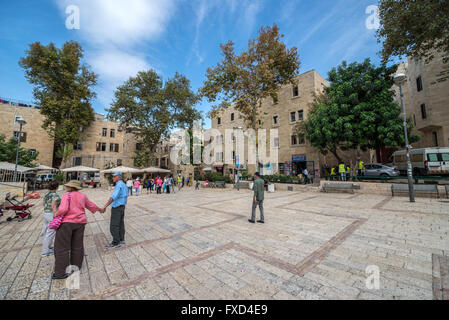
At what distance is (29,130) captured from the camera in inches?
1064

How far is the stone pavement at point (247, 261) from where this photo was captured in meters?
2.61

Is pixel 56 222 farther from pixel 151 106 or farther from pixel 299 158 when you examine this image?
pixel 151 106

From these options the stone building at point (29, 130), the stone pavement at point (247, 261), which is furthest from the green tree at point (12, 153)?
the stone pavement at point (247, 261)

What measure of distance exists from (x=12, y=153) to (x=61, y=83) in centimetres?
1103

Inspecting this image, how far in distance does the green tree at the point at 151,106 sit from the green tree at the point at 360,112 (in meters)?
20.4

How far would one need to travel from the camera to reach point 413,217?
633 centimetres

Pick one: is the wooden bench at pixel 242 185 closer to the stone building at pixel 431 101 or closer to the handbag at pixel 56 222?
the handbag at pixel 56 222

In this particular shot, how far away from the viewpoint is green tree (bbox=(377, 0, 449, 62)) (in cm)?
1145

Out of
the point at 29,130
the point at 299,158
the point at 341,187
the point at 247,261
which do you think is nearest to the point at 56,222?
the point at 247,261

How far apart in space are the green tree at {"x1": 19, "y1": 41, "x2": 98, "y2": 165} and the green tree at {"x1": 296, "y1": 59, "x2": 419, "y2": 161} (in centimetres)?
3167

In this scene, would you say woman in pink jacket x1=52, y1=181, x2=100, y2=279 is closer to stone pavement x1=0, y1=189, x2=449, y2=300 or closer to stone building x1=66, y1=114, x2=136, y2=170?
stone pavement x1=0, y1=189, x2=449, y2=300

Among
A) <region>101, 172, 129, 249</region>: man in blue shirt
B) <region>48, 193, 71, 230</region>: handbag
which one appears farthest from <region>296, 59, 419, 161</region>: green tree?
<region>48, 193, 71, 230</region>: handbag
